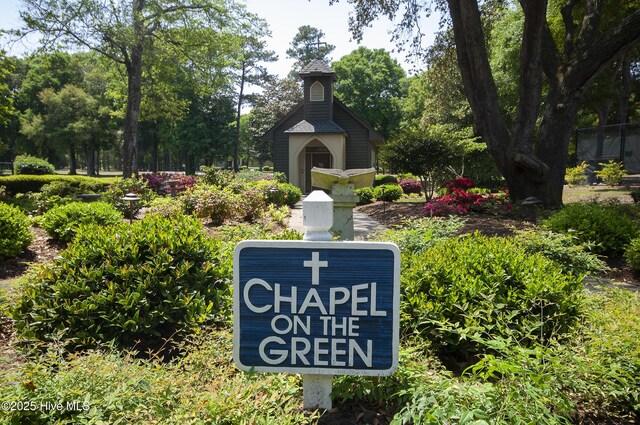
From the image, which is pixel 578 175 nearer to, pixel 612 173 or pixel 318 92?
pixel 612 173

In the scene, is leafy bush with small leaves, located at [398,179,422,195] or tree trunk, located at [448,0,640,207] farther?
leafy bush with small leaves, located at [398,179,422,195]

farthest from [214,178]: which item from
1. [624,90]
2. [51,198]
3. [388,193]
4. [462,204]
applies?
[624,90]

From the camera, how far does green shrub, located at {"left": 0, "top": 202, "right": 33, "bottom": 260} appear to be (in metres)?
6.93

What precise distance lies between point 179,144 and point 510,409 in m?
48.0

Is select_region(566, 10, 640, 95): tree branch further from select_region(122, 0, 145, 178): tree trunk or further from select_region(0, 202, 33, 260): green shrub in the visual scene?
select_region(122, 0, 145, 178): tree trunk

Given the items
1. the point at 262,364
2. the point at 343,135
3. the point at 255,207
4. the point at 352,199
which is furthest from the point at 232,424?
the point at 343,135

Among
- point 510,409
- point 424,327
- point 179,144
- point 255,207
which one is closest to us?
point 510,409

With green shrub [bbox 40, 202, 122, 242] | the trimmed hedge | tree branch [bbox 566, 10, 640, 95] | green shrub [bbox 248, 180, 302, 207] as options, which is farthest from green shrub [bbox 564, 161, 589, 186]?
the trimmed hedge

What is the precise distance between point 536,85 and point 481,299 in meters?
10.1

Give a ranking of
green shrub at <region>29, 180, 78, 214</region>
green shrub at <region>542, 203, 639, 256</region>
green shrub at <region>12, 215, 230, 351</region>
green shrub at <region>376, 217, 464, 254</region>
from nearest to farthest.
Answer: green shrub at <region>12, 215, 230, 351</region>, green shrub at <region>376, 217, 464, 254</region>, green shrub at <region>542, 203, 639, 256</region>, green shrub at <region>29, 180, 78, 214</region>

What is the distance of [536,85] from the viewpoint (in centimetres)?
1131

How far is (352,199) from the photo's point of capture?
6297mm

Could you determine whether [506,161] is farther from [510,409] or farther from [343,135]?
[343,135]

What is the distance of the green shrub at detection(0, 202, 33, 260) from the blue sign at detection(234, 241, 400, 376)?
22.1ft
